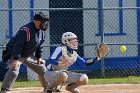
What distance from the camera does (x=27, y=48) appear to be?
32.2 ft

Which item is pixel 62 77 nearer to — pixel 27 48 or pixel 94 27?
pixel 27 48

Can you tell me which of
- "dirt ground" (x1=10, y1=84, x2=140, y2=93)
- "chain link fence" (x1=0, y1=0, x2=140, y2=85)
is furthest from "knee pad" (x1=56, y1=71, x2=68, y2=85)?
"chain link fence" (x1=0, y1=0, x2=140, y2=85)

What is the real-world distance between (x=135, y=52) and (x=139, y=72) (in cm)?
81

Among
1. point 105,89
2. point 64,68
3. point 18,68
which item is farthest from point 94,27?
point 18,68

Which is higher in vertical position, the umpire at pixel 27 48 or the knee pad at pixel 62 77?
the umpire at pixel 27 48

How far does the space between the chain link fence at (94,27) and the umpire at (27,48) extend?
494 cm

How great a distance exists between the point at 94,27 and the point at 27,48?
6.16 m

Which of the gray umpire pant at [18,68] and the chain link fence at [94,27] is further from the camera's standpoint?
the chain link fence at [94,27]

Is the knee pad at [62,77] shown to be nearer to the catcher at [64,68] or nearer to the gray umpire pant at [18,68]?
the catcher at [64,68]

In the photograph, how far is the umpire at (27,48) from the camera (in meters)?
9.46

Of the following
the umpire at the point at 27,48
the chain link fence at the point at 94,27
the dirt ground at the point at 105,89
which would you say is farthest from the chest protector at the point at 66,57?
the chain link fence at the point at 94,27

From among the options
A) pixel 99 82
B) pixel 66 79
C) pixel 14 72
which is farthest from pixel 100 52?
pixel 99 82

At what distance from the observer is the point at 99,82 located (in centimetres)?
1284

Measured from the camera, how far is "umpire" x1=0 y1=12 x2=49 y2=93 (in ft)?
31.0
